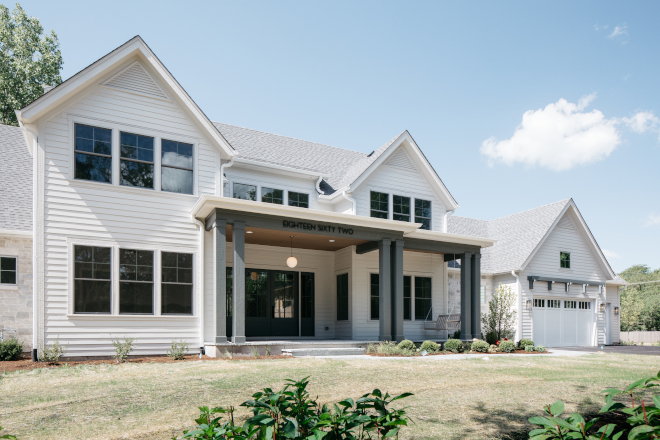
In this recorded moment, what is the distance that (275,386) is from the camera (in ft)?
22.4

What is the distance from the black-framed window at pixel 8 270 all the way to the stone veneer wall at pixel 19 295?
4.0 inches

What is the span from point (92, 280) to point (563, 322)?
18.8 metres

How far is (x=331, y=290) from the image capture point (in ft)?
54.9

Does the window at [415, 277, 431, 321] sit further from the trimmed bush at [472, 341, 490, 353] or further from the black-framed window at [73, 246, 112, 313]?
the black-framed window at [73, 246, 112, 313]

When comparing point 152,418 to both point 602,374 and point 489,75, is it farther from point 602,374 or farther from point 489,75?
point 489,75

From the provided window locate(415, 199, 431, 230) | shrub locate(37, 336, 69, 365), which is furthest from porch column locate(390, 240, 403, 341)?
shrub locate(37, 336, 69, 365)

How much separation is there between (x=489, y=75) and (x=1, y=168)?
16.4m

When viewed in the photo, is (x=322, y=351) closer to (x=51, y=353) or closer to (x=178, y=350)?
(x=178, y=350)

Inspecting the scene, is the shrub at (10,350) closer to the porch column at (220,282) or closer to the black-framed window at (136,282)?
the black-framed window at (136,282)

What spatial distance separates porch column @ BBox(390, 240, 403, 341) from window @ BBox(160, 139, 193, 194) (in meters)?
6.14

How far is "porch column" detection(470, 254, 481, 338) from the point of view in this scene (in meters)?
15.5

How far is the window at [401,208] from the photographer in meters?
16.7

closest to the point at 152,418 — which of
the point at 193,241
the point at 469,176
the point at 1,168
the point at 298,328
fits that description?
the point at 193,241

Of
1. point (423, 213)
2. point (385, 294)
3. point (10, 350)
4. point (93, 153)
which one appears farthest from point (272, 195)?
point (10, 350)
